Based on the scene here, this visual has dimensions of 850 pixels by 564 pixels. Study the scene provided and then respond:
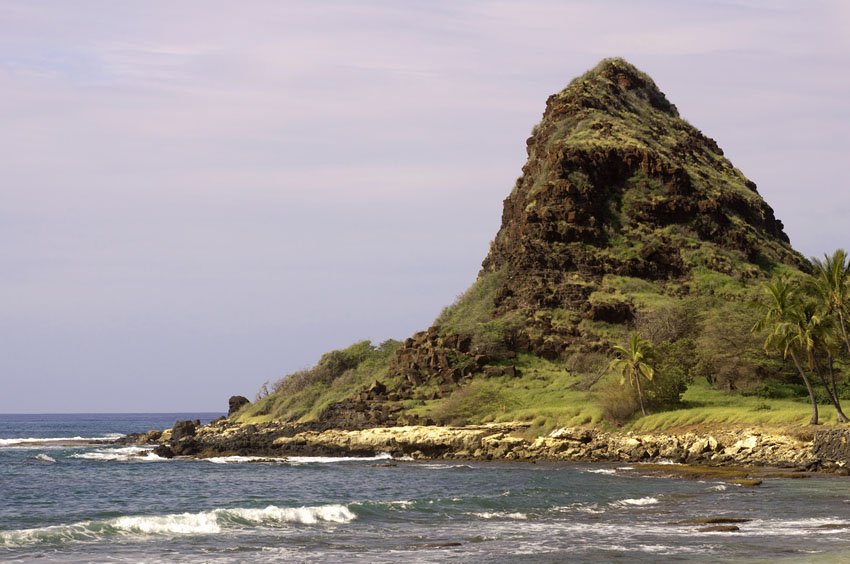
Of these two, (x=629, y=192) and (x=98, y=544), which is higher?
(x=629, y=192)

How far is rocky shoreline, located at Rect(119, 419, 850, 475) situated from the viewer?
6212 centimetres

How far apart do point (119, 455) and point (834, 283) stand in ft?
223

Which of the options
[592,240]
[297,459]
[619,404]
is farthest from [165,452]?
[592,240]

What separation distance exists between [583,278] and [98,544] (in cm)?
8937

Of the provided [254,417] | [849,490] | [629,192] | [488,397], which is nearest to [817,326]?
[849,490]

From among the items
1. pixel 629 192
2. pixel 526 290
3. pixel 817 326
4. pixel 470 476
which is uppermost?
pixel 629 192

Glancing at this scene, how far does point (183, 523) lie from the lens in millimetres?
39500

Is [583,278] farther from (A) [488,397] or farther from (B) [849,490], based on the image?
(B) [849,490]

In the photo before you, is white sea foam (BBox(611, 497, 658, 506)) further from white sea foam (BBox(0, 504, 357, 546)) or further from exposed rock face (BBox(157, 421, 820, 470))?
exposed rock face (BBox(157, 421, 820, 470))

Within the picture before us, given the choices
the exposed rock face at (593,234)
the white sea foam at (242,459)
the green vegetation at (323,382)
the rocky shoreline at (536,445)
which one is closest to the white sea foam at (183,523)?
the rocky shoreline at (536,445)

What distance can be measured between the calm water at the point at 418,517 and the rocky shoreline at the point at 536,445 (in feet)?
19.7

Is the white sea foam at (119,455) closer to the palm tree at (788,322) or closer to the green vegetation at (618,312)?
the green vegetation at (618,312)

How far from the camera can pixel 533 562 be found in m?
29.7

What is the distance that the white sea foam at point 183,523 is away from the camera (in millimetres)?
36094
